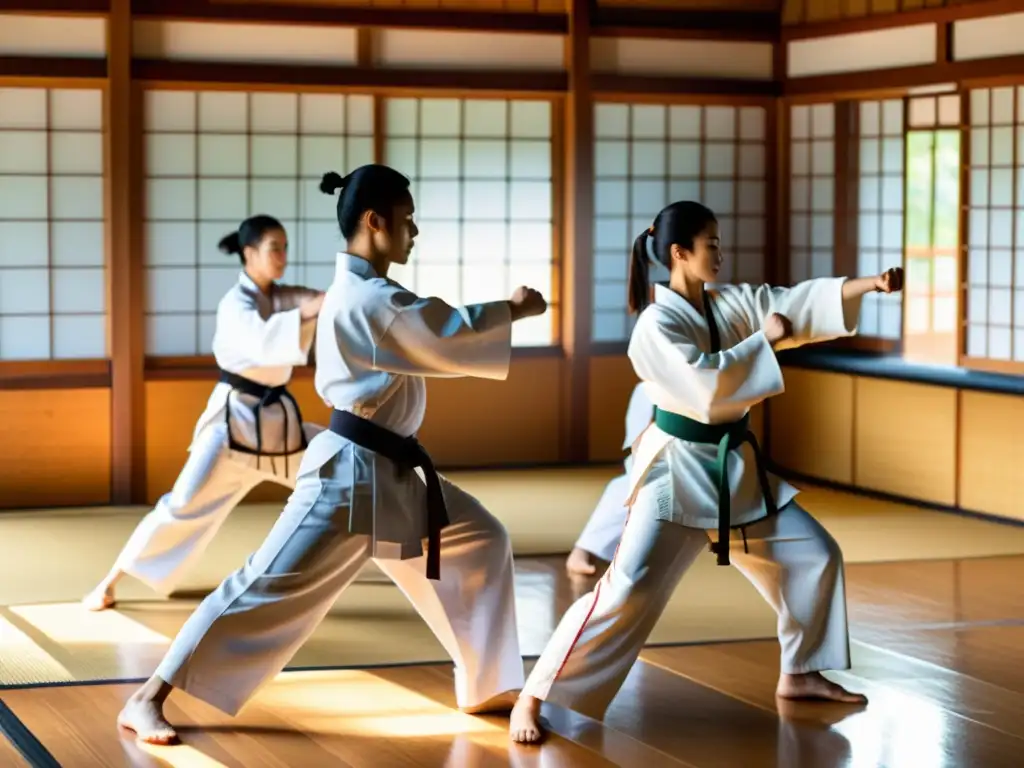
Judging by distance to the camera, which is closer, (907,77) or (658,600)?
(658,600)

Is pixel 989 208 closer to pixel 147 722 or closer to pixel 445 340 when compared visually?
pixel 445 340

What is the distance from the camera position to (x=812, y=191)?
8.85m

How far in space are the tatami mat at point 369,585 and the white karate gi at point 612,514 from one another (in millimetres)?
171

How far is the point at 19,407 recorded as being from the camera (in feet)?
24.9

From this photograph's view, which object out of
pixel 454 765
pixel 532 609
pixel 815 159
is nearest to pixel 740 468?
pixel 454 765

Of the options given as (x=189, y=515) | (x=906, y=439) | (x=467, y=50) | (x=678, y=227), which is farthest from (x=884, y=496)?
(x=678, y=227)

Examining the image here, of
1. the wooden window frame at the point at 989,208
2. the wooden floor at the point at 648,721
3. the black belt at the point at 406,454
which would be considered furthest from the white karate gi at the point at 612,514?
the wooden window frame at the point at 989,208

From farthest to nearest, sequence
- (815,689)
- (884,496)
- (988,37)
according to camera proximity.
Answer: (884,496), (988,37), (815,689)

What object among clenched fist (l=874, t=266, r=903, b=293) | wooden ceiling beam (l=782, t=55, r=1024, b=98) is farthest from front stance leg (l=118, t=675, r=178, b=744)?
wooden ceiling beam (l=782, t=55, r=1024, b=98)

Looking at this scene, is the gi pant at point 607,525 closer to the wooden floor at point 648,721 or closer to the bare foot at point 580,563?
the bare foot at point 580,563

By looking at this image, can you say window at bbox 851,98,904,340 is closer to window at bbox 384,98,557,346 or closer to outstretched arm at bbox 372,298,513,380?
window at bbox 384,98,557,346

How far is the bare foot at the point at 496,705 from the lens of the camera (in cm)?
420

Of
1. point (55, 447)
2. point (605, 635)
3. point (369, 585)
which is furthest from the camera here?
point (55, 447)

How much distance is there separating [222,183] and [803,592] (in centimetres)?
461
